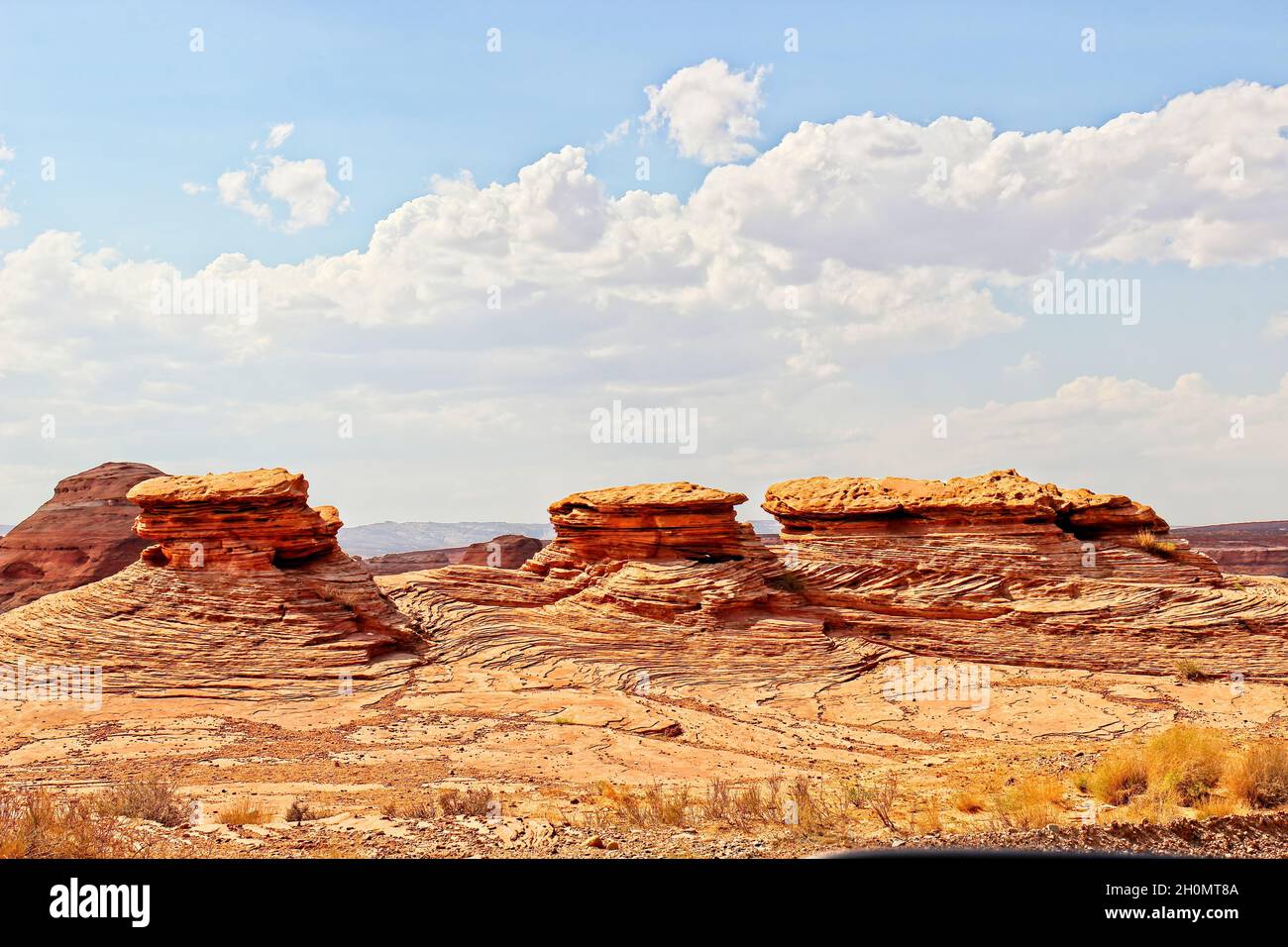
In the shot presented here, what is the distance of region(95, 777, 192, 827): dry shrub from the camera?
346 inches

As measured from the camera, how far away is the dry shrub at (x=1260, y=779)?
7.98 metres

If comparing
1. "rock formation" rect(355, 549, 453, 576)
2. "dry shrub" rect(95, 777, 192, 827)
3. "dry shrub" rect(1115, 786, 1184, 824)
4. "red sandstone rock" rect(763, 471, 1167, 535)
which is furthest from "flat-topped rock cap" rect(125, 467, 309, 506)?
"rock formation" rect(355, 549, 453, 576)

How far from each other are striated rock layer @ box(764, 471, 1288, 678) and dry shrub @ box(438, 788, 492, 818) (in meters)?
15.8

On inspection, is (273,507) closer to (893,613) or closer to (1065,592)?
(893,613)

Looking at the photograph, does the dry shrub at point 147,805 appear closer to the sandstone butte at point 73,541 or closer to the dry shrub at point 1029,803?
the dry shrub at point 1029,803

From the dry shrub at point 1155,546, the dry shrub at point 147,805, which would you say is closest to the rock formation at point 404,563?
the dry shrub at point 1155,546

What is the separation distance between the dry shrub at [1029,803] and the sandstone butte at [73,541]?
4098 centimetres

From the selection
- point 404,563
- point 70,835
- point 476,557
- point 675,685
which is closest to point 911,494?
point 675,685

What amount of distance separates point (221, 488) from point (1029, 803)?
18975mm

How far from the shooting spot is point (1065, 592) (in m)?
24.3

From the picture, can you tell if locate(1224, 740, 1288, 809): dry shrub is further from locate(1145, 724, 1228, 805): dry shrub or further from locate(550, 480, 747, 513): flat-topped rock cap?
locate(550, 480, 747, 513): flat-topped rock cap
